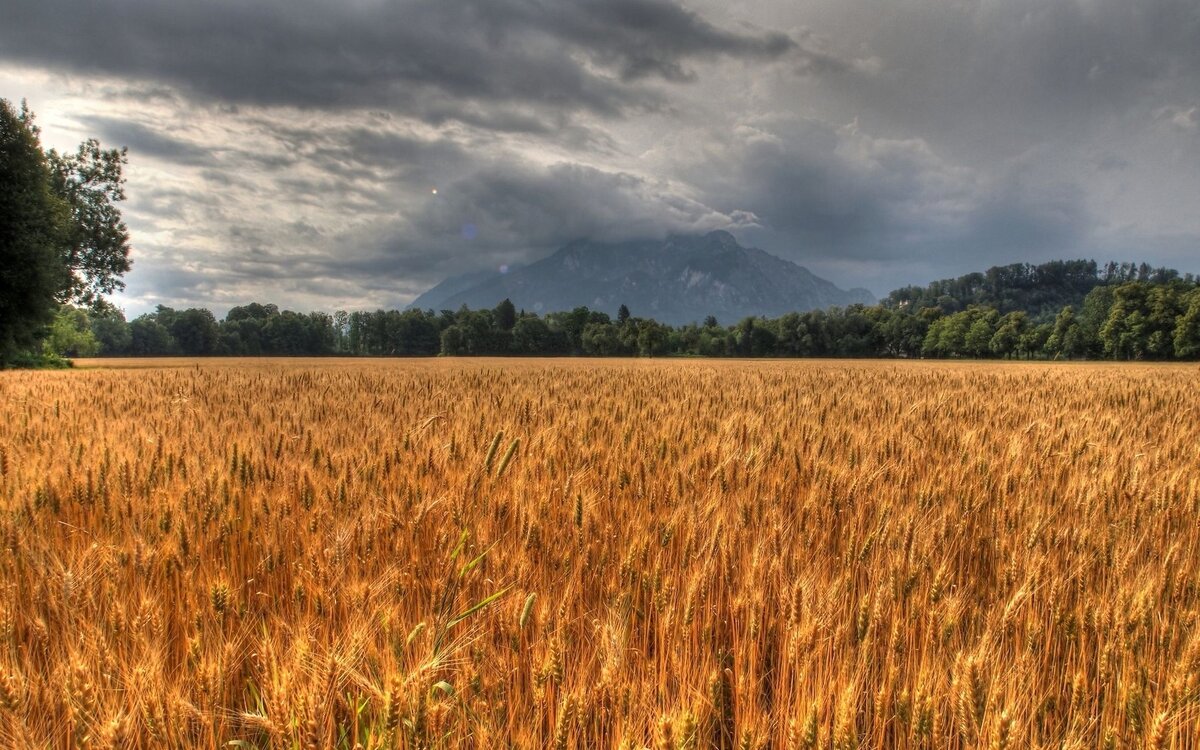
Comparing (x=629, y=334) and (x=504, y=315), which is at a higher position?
(x=504, y=315)

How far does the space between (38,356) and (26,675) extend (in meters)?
47.6

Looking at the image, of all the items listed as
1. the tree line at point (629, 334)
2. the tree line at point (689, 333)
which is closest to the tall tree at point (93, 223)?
the tree line at point (689, 333)

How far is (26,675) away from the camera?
1437 millimetres

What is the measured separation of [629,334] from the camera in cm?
11556

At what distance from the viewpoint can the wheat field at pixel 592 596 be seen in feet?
4.09

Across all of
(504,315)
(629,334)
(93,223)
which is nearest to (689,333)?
(629,334)

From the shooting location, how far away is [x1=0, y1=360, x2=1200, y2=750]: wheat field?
125 cm

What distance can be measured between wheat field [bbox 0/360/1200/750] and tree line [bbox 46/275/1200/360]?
329ft

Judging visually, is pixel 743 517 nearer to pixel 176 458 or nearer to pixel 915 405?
pixel 176 458

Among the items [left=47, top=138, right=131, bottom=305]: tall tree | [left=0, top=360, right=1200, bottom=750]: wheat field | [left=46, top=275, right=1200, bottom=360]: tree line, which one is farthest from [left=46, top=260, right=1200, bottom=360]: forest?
[left=0, top=360, right=1200, bottom=750]: wheat field

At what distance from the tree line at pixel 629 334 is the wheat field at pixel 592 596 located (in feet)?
329

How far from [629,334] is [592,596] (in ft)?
374

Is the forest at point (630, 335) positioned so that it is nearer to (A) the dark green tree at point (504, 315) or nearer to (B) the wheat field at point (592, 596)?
(A) the dark green tree at point (504, 315)

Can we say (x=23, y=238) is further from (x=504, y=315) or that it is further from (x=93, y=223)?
(x=504, y=315)
